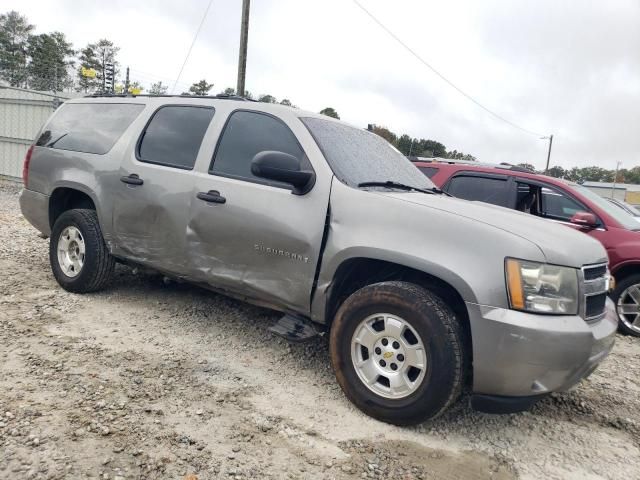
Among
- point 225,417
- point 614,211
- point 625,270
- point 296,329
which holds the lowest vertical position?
point 225,417

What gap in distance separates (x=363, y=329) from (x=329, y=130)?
1.55 m

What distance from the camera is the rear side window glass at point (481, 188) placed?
5.95 meters

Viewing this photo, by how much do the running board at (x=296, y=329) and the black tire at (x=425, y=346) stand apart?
28 centimetres

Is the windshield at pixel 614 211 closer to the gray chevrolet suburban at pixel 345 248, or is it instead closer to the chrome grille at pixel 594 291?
the gray chevrolet suburban at pixel 345 248

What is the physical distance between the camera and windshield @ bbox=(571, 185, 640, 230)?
561 centimetres

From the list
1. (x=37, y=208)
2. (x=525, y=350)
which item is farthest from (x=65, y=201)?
(x=525, y=350)

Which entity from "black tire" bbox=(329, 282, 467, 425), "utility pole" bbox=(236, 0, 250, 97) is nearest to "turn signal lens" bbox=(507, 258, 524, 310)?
"black tire" bbox=(329, 282, 467, 425)

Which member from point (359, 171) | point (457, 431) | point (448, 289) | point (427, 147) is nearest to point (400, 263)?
point (448, 289)

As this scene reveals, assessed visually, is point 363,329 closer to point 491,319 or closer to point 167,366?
point 491,319

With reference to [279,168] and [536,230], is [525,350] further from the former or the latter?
[279,168]

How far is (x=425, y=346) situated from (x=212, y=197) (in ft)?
6.10

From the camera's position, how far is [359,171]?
134 inches

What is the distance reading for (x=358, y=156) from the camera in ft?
11.8

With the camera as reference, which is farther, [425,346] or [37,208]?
[37,208]
